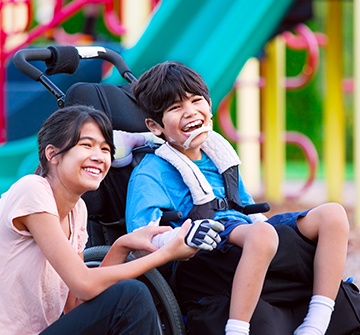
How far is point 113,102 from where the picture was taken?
3.38 meters

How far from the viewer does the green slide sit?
18.0 ft

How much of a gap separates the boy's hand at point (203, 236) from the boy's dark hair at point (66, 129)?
1.26 feet

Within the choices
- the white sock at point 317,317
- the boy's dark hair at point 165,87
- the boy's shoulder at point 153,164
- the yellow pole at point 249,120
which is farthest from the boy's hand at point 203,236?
the yellow pole at point 249,120

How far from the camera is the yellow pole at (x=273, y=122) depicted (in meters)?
8.16

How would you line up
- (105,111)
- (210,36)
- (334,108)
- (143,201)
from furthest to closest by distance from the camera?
1. (334,108)
2. (210,36)
3. (105,111)
4. (143,201)

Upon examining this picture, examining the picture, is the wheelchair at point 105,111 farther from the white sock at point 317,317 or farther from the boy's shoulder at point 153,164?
the white sock at point 317,317

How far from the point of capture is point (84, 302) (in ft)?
8.50

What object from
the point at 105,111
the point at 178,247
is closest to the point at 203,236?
the point at 178,247

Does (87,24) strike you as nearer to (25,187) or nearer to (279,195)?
(279,195)

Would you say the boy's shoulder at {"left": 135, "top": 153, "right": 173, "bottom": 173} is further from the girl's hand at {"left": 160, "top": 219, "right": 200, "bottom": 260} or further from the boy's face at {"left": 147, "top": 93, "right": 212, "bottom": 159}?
the girl's hand at {"left": 160, "top": 219, "right": 200, "bottom": 260}

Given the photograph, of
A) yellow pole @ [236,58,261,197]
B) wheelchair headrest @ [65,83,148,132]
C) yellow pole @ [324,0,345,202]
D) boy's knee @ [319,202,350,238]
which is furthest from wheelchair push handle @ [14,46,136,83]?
yellow pole @ [236,58,261,197]

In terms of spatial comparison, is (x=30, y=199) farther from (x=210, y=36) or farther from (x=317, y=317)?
(x=210, y=36)

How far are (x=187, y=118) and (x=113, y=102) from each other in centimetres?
41

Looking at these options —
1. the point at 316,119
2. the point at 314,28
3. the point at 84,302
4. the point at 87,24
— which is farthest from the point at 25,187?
the point at 314,28
